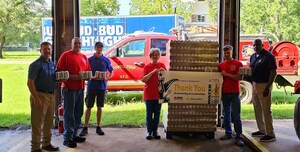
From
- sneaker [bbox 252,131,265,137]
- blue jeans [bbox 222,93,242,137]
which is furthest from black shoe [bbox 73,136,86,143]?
sneaker [bbox 252,131,265,137]

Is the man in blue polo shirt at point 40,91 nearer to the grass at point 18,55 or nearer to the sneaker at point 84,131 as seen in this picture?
the sneaker at point 84,131

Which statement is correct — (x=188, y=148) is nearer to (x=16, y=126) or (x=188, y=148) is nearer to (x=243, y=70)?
(x=243, y=70)

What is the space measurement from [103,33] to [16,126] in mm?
4013

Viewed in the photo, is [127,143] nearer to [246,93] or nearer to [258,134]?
[258,134]

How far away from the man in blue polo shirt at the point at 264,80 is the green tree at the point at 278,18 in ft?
14.7

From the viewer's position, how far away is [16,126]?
8.05 metres

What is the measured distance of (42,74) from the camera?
219 inches

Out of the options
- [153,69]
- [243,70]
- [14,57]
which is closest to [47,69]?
[153,69]

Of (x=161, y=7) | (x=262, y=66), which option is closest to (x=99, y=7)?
(x=161, y=7)

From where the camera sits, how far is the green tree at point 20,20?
9.75 metres

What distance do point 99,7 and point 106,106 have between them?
2.97 meters

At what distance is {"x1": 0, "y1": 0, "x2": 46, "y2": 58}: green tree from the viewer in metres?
9.75

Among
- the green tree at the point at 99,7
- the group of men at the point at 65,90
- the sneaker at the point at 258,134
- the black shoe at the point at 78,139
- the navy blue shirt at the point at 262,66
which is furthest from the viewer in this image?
the green tree at the point at 99,7

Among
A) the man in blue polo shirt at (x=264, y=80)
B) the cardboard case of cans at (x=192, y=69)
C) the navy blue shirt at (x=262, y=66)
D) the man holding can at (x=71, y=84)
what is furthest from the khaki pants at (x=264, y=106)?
the man holding can at (x=71, y=84)
